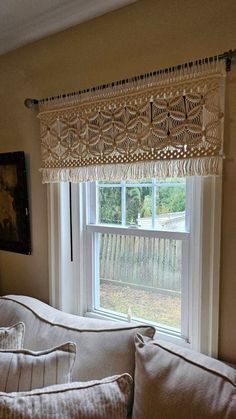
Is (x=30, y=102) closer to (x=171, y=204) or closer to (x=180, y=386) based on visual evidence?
(x=171, y=204)

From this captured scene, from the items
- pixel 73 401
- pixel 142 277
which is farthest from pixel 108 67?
pixel 73 401

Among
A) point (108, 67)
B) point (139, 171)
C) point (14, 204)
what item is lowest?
point (14, 204)

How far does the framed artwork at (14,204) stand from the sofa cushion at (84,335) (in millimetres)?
447

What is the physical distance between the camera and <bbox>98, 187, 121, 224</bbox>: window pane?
1793 mm

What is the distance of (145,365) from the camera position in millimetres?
1214

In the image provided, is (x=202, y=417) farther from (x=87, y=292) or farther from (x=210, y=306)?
(x=87, y=292)

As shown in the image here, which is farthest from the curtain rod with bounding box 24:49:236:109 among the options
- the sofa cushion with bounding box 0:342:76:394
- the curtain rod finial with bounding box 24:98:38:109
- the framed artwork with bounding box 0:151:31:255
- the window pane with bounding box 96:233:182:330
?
the sofa cushion with bounding box 0:342:76:394

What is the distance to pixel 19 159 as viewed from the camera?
6.49 ft

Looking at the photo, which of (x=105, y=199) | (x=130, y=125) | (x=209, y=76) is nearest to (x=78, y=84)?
(x=130, y=125)

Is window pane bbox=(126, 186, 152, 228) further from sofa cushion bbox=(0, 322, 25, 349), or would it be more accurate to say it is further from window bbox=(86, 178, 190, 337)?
sofa cushion bbox=(0, 322, 25, 349)

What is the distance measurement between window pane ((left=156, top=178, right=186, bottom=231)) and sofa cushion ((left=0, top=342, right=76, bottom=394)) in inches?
29.1

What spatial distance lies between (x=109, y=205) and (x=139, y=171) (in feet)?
1.37

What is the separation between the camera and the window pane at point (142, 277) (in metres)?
1.64

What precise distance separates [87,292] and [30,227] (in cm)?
55
